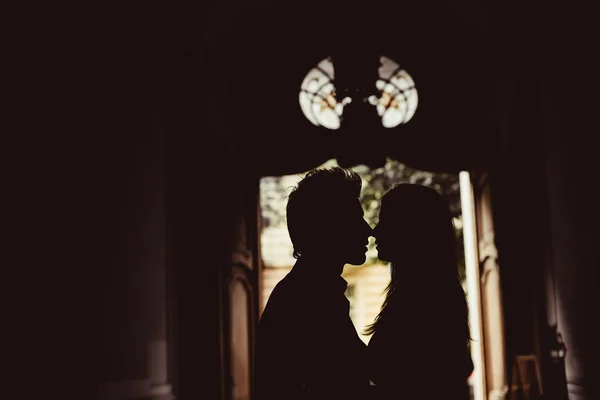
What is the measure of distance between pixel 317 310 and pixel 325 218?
0.92 feet

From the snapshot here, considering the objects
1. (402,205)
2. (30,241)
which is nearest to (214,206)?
(30,241)

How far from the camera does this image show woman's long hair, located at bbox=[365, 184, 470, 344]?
200 centimetres

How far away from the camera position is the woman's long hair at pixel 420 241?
200cm

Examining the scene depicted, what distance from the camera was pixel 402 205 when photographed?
2.05 metres

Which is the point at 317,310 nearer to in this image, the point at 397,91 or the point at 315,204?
the point at 315,204

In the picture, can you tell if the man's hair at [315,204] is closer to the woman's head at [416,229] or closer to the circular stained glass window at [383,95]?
the woman's head at [416,229]

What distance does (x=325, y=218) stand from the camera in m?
2.01

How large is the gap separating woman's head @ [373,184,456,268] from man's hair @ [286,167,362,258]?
0.14 m

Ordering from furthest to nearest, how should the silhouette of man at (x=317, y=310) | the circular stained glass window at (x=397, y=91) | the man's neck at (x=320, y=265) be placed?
the circular stained glass window at (x=397, y=91) → the man's neck at (x=320, y=265) → the silhouette of man at (x=317, y=310)

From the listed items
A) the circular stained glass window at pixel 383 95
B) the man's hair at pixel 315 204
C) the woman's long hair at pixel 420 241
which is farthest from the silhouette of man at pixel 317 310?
the circular stained glass window at pixel 383 95

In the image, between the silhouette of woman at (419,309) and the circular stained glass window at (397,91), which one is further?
the circular stained glass window at (397,91)

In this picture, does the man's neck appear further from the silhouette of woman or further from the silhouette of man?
the silhouette of woman

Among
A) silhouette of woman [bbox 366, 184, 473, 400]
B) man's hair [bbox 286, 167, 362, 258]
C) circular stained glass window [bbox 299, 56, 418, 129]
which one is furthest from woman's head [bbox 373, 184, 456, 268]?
circular stained glass window [bbox 299, 56, 418, 129]

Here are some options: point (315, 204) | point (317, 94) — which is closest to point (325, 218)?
point (315, 204)
